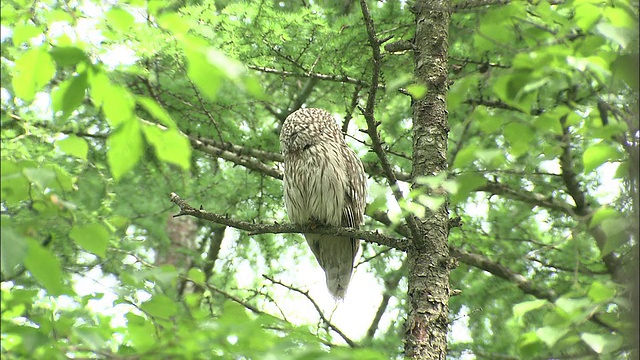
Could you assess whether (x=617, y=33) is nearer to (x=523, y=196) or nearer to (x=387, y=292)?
(x=523, y=196)

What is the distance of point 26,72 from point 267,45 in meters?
3.30

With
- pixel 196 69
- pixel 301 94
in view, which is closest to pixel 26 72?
pixel 196 69

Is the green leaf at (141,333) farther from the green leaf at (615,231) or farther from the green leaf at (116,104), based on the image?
the green leaf at (615,231)

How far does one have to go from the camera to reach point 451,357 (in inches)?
258

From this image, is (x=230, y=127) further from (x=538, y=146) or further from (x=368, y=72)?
(x=538, y=146)

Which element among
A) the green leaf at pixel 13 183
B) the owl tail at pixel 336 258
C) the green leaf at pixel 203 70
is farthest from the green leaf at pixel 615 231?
the owl tail at pixel 336 258

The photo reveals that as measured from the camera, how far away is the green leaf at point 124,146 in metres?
1.69

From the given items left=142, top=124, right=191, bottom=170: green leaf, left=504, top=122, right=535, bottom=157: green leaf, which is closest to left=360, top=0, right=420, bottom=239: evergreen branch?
left=504, top=122, right=535, bottom=157: green leaf

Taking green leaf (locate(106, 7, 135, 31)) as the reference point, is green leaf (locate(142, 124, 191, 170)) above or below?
below

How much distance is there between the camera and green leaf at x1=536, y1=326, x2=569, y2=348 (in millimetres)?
1907

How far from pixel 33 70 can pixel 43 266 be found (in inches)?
19.4

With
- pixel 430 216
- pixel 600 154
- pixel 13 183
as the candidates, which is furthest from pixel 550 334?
pixel 430 216

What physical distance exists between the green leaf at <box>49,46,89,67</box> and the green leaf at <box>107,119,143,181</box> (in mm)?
192

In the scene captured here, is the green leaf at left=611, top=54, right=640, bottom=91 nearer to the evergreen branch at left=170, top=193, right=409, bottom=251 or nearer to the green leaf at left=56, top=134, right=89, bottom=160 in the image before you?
the green leaf at left=56, top=134, right=89, bottom=160
